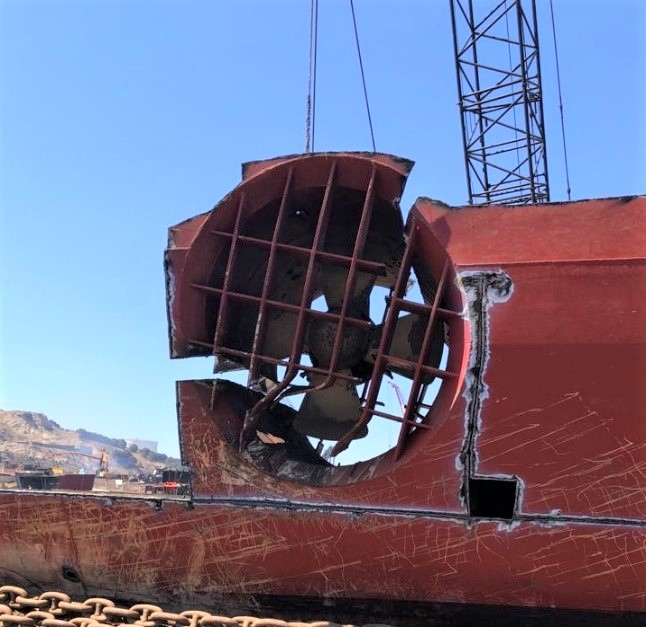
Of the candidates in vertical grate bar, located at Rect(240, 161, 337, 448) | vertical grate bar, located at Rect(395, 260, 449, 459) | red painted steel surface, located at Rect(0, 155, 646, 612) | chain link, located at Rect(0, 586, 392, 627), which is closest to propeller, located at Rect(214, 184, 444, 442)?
vertical grate bar, located at Rect(240, 161, 337, 448)

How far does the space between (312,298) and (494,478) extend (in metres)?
2.11

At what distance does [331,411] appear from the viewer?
261 inches

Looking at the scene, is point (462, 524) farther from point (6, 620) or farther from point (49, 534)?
point (49, 534)

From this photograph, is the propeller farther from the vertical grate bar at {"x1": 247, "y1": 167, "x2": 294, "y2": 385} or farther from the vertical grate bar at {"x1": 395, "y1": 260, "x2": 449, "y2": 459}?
the vertical grate bar at {"x1": 395, "y1": 260, "x2": 449, "y2": 459}

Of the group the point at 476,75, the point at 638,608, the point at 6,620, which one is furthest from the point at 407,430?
the point at 476,75

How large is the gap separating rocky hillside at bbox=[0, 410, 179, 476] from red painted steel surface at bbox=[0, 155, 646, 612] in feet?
204

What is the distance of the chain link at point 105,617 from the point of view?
13.5 ft

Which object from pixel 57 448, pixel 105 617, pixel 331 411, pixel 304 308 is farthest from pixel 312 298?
pixel 57 448

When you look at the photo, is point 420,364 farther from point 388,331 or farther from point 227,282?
point 227,282

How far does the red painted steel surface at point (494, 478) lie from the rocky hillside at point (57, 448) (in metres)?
62.0

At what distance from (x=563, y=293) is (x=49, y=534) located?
4888mm

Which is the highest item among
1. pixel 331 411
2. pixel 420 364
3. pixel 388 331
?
pixel 388 331

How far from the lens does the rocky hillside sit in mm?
70188

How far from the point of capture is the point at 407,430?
17.1 ft
